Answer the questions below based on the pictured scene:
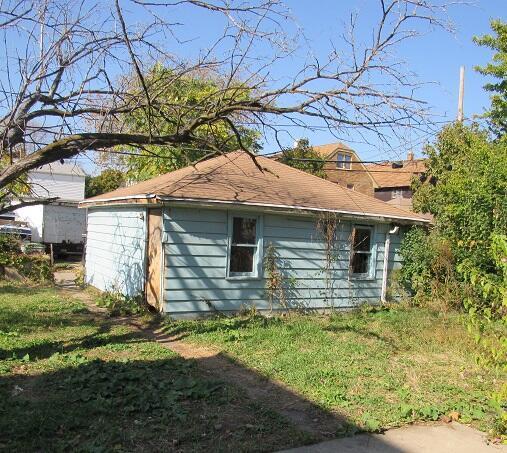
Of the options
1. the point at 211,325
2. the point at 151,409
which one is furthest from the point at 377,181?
the point at 151,409

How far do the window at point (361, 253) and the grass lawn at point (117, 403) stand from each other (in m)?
6.45

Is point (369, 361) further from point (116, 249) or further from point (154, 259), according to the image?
point (116, 249)

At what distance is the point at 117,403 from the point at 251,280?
6.03 metres

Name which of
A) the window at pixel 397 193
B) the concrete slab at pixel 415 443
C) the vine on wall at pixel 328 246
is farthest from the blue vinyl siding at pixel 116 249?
the window at pixel 397 193

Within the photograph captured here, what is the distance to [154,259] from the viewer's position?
34.9ft

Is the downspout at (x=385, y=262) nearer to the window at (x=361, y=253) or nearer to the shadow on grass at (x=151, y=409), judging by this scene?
the window at (x=361, y=253)

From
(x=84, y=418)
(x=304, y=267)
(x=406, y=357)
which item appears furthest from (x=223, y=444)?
(x=304, y=267)

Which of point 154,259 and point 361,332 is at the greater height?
point 154,259

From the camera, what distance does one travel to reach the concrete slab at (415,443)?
465cm

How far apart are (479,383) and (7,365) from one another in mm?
6096

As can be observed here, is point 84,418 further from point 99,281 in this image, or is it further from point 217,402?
point 99,281

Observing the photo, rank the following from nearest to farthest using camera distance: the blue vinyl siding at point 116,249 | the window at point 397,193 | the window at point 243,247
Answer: the window at point 243,247
the blue vinyl siding at point 116,249
the window at point 397,193

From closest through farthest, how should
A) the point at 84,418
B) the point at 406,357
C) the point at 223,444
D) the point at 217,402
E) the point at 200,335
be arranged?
the point at 223,444, the point at 84,418, the point at 217,402, the point at 406,357, the point at 200,335

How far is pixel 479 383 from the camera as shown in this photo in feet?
22.3
